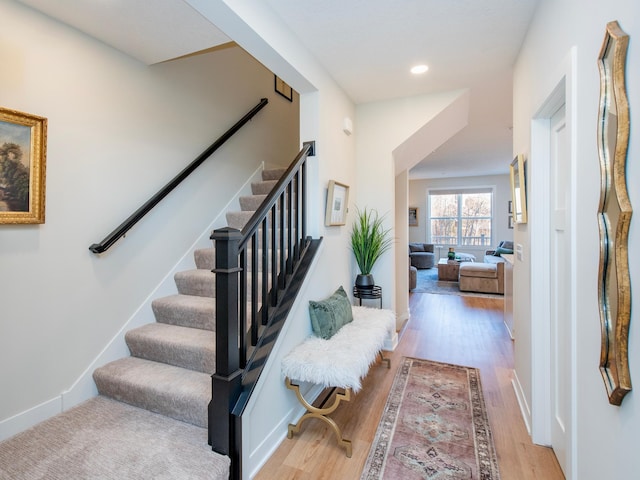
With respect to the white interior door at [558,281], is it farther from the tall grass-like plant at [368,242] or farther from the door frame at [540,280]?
the tall grass-like plant at [368,242]

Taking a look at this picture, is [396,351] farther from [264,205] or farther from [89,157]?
[89,157]

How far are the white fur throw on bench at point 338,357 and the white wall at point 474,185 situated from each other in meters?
8.06

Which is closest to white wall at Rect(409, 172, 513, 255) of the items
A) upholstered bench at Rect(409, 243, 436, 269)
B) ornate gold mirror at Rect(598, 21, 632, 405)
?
upholstered bench at Rect(409, 243, 436, 269)

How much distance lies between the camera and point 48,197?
187 cm

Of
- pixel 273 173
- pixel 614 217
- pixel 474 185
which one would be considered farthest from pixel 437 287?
pixel 614 217

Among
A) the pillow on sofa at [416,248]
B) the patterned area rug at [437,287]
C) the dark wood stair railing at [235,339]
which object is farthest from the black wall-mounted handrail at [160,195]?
the pillow on sofa at [416,248]

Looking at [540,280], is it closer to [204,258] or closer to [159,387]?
[159,387]

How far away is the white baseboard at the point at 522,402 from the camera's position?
2.05 metres

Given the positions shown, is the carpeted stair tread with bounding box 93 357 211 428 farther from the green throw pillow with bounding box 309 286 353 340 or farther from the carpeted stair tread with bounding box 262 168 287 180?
the carpeted stair tread with bounding box 262 168 287 180

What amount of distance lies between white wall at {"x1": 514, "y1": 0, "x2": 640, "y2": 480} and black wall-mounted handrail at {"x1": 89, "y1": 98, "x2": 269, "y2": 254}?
8.05 feet

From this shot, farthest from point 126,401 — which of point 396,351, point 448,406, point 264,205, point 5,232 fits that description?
point 396,351

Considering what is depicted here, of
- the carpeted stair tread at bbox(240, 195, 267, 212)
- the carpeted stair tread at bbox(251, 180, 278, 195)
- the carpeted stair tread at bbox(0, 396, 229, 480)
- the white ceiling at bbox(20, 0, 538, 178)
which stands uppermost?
the white ceiling at bbox(20, 0, 538, 178)

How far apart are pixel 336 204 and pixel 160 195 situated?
137cm

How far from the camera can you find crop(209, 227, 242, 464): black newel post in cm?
151
